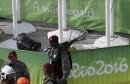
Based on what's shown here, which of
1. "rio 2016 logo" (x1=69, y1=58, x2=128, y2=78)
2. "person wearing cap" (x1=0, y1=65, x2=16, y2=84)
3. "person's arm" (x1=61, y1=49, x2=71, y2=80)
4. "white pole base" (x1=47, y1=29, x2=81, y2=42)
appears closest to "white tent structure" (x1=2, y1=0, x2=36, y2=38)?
"white pole base" (x1=47, y1=29, x2=81, y2=42)

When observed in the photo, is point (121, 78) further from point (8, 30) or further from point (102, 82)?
point (8, 30)

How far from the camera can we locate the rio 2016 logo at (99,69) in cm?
1081

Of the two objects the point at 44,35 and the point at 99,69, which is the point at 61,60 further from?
the point at 44,35

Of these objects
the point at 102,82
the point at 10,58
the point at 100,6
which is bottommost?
the point at 102,82

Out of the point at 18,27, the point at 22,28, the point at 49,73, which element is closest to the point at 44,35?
the point at 22,28

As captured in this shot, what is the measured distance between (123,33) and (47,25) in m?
3.21

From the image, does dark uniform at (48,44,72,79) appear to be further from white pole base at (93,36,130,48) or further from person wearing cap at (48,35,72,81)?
white pole base at (93,36,130,48)

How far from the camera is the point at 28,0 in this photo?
1798 centimetres

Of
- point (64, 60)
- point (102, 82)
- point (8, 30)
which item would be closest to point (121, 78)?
point (102, 82)

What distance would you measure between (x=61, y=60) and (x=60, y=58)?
7 centimetres

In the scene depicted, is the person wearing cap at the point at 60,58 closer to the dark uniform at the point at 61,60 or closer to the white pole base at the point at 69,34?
the dark uniform at the point at 61,60

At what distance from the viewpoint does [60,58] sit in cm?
1005

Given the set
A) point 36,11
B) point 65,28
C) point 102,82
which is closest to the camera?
point 102,82

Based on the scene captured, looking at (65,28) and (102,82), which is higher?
(65,28)
